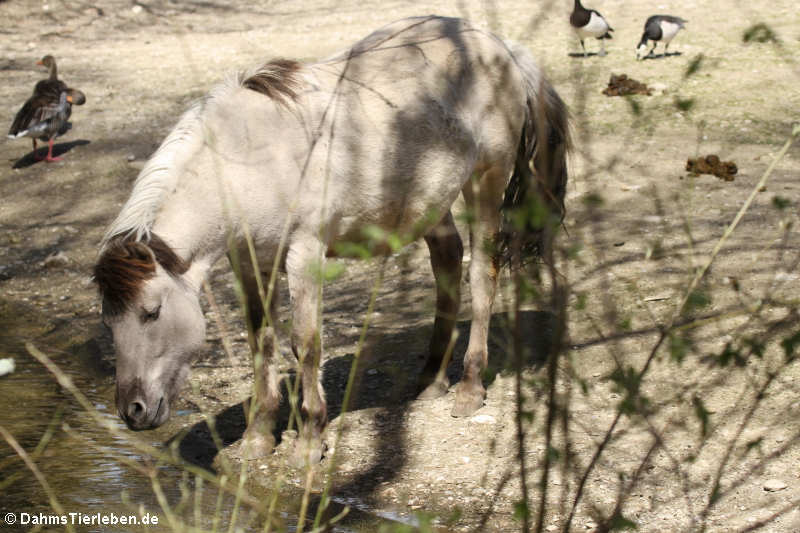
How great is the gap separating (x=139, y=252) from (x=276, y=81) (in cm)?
116

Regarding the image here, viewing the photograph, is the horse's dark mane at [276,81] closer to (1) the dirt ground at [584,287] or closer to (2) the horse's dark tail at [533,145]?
(1) the dirt ground at [584,287]

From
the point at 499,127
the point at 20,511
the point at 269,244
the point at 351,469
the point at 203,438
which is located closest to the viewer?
the point at 20,511

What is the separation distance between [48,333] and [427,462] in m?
2.80

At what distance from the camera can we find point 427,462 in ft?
13.3

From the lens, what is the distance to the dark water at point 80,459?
11.0ft

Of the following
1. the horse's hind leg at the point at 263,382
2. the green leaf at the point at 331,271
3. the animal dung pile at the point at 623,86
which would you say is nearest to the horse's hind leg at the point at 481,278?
the horse's hind leg at the point at 263,382

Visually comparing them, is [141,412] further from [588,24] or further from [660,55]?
[660,55]

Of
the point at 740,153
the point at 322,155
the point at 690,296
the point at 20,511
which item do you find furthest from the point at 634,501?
the point at 740,153

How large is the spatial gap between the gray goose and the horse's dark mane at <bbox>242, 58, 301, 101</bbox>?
17.6 feet

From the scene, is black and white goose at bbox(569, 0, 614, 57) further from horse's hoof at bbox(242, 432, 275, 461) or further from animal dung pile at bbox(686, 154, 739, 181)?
horse's hoof at bbox(242, 432, 275, 461)

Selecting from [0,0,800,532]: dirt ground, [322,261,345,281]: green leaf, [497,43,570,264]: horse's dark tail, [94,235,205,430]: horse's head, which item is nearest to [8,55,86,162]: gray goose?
[0,0,800,532]: dirt ground

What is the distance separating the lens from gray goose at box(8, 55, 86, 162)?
8.67 meters

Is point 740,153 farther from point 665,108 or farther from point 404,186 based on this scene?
point 404,186

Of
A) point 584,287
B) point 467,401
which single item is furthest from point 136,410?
point 584,287
